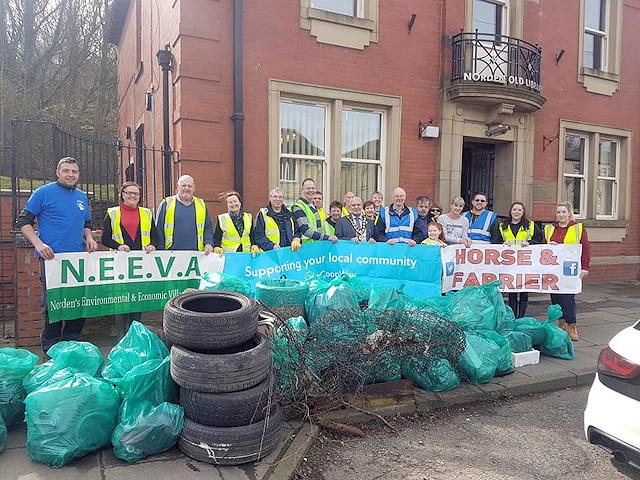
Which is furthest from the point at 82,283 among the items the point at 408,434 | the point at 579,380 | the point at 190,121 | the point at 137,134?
the point at 137,134

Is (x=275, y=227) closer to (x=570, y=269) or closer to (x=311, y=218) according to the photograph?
(x=311, y=218)

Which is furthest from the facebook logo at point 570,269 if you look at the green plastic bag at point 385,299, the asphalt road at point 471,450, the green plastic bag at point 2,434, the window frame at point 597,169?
the green plastic bag at point 2,434

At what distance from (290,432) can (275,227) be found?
296 cm

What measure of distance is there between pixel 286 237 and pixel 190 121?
2487mm

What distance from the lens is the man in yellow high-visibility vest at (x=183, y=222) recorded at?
18.2 ft

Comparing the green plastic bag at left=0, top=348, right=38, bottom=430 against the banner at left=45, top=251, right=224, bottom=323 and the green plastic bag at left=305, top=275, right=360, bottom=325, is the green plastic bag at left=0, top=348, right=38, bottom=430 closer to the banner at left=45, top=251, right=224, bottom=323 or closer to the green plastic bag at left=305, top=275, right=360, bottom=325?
the banner at left=45, top=251, right=224, bottom=323

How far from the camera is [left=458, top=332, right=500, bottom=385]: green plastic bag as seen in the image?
4.61 meters

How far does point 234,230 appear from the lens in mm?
5891

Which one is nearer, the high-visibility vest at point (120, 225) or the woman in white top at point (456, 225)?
the high-visibility vest at point (120, 225)

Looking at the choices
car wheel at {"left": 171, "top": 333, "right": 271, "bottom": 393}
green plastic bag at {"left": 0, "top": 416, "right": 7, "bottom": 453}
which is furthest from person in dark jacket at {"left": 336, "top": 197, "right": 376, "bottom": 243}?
green plastic bag at {"left": 0, "top": 416, "right": 7, "bottom": 453}

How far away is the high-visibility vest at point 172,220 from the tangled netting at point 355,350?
223cm

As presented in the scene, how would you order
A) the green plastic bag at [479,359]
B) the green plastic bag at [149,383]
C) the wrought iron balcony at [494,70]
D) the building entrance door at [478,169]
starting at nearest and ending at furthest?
the green plastic bag at [149,383], the green plastic bag at [479,359], the wrought iron balcony at [494,70], the building entrance door at [478,169]

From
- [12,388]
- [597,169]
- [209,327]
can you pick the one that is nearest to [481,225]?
[209,327]

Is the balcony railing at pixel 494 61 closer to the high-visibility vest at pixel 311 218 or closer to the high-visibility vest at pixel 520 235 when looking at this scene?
the high-visibility vest at pixel 520 235
